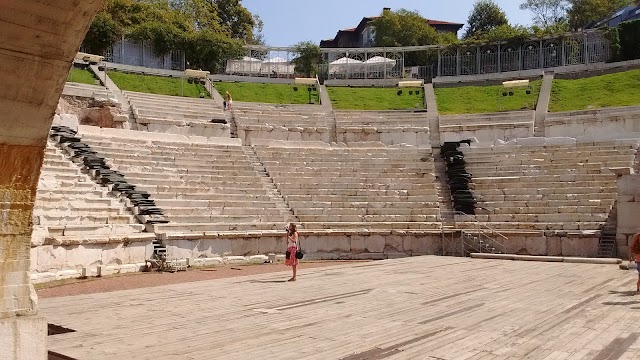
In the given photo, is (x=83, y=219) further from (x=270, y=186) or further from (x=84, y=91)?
→ (x=84, y=91)

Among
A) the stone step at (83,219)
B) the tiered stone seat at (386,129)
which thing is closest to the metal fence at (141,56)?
the tiered stone seat at (386,129)

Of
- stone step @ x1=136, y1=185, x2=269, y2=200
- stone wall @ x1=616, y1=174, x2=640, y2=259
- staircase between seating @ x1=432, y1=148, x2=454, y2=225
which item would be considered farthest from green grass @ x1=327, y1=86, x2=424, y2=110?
stone wall @ x1=616, y1=174, x2=640, y2=259

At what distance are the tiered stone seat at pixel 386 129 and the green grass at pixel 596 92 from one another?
7822 mm

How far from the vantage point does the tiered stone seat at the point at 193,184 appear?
718 inches

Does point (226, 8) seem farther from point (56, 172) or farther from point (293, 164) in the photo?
point (56, 172)

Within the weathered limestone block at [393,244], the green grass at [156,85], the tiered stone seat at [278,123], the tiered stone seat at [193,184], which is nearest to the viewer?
the tiered stone seat at [193,184]

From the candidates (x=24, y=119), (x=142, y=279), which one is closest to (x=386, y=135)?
(x=142, y=279)

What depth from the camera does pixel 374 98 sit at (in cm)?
3731

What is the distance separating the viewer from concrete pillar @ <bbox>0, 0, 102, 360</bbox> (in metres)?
4.62

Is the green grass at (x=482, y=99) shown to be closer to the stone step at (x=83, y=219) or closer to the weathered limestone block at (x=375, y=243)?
the weathered limestone block at (x=375, y=243)

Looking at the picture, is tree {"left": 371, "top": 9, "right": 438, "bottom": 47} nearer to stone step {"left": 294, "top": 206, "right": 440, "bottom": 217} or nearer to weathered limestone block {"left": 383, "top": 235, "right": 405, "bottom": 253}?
stone step {"left": 294, "top": 206, "right": 440, "bottom": 217}

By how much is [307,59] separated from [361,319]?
1529 inches

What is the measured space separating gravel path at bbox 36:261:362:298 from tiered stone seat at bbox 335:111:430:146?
13882 millimetres

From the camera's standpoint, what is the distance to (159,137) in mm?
23219
